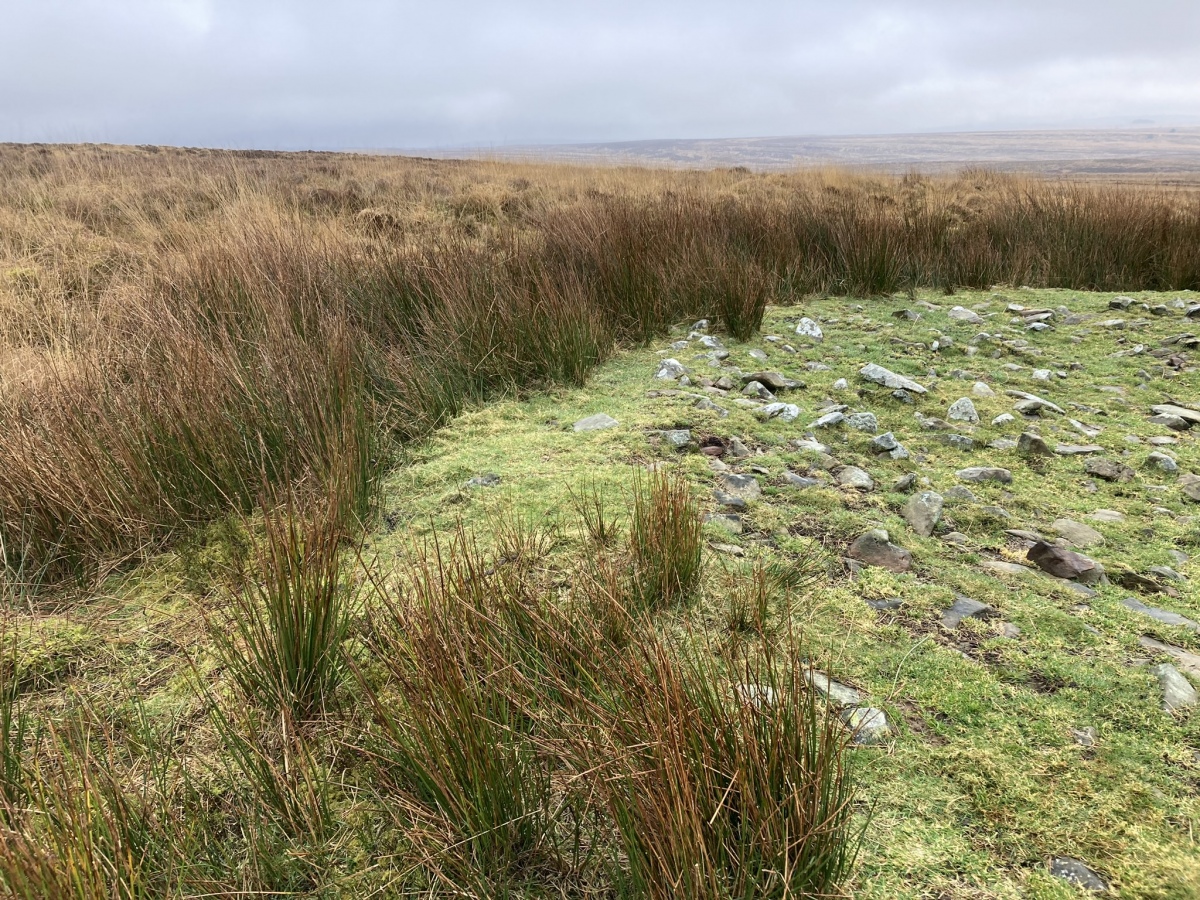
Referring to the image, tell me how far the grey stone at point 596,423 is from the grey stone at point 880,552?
1.45 metres

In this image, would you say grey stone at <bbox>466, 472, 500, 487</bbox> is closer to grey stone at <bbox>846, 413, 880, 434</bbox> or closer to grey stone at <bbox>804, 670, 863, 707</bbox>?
grey stone at <bbox>804, 670, 863, 707</bbox>

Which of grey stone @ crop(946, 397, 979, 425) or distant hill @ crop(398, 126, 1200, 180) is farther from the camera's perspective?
distant hill @ crop(398, 126, 1200, 180)

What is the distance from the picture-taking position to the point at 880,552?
228cm

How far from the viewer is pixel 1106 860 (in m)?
1.20

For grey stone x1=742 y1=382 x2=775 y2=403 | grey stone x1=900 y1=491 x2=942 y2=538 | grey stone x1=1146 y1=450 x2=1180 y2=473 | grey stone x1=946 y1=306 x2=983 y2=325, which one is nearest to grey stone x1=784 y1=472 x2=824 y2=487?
grey stone x1=900 y1=491 x2=942 y2=538

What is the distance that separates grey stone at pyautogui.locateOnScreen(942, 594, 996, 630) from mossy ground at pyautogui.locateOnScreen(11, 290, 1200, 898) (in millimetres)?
31

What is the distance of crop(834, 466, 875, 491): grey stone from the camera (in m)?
2.87

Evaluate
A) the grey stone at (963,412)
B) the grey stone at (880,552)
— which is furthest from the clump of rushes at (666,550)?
the grey stone at (963,412)

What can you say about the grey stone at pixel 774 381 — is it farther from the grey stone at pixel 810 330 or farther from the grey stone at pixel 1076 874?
the grey stone at pixel 1076 874

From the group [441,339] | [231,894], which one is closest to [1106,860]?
[231,894]

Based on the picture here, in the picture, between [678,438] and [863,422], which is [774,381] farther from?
[678,438]

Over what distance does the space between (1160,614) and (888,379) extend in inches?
95.2

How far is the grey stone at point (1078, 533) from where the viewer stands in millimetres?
2469

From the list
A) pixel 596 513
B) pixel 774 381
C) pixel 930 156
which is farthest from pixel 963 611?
pixel 930 156
